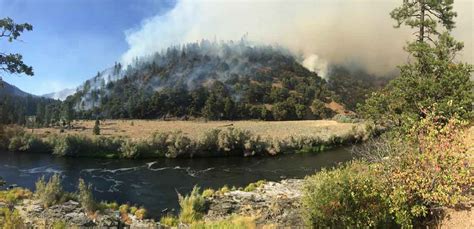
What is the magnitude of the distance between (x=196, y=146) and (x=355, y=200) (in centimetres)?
5802

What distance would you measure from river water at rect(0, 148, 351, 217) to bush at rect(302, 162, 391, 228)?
→ 20760mm

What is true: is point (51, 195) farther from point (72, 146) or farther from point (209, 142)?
point (209, 142)

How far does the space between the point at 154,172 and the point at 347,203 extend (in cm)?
4373

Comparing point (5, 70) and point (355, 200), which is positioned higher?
point (5, 70)

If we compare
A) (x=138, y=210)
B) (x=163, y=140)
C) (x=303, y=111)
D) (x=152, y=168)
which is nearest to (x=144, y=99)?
(x=303, y=111)

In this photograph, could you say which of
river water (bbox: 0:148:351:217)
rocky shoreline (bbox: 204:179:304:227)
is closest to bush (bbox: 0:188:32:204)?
river water (bbox: 0:148:351:217)

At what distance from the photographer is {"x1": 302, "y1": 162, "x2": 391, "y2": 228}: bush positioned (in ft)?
65.5

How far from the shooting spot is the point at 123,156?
7406cm

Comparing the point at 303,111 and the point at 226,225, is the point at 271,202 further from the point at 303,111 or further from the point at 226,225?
the point at 303,111

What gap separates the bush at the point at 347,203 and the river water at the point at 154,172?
68.1 feet

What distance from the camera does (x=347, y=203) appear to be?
2020 cm

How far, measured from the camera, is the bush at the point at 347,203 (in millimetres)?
19953

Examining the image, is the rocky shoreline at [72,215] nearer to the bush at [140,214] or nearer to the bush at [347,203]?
the bush at [140,214]

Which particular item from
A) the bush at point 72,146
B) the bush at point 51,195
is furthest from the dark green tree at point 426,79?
the bush at point 72,146
